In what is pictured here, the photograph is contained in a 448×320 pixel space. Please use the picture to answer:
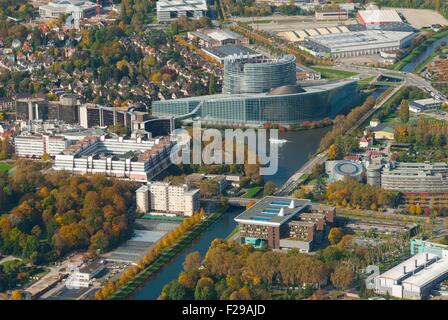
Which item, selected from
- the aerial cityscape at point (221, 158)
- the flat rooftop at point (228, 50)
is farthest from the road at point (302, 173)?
the flat rooftop at point (228, 50)

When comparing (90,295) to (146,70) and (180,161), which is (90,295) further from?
(146,70)

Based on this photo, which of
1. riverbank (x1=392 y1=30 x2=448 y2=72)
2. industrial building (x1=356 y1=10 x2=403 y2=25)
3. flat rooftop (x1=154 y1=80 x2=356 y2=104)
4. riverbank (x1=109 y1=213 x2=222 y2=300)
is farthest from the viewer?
industrial building (x1=356 y1=10 x2=403 y2=25)

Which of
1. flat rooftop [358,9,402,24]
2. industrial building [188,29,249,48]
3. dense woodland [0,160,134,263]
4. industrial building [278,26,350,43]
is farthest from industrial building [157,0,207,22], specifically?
dense woodland [0,160,134,263]

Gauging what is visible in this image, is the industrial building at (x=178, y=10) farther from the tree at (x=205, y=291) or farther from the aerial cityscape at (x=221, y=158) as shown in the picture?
the tree at (x=205, y=291)

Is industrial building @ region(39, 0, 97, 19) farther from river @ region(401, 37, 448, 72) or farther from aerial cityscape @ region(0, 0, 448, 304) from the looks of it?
river @ region(401, 37, 448, 72)

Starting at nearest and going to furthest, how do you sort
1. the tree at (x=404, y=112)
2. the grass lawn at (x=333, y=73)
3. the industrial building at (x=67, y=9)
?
the tree at (x=404, y=112), the grass lawn at (x=333, y=73), the industrial building at (x=67, y=9)

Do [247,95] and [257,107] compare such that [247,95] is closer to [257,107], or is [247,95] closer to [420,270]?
[257,107]
